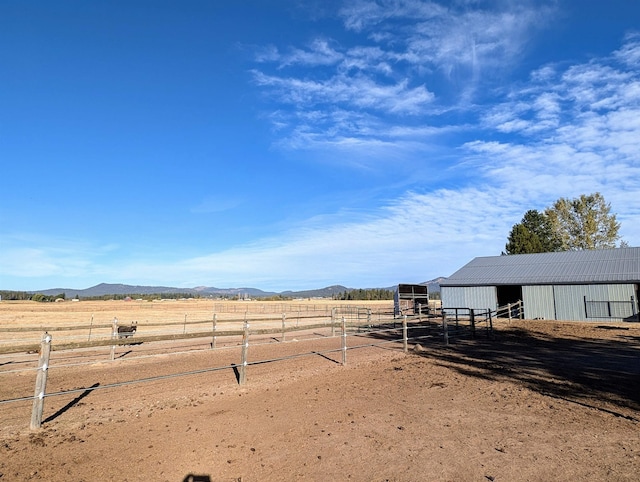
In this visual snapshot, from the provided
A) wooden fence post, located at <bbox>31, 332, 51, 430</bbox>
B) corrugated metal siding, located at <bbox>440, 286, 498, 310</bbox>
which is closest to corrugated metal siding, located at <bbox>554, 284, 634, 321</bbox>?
corrugated metal siding, located at <bbox>440, 286, 498, 310</bbox>

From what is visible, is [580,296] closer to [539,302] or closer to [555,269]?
[539,302]

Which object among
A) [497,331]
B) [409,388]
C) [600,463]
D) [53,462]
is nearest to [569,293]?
[497,331]

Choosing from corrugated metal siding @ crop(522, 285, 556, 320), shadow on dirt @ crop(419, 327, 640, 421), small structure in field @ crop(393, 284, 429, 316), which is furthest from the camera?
small structure in field @ crop(393, 284, 429, 316)

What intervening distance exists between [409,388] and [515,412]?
7.86ft

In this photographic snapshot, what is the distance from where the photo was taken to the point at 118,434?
5922 millimetres

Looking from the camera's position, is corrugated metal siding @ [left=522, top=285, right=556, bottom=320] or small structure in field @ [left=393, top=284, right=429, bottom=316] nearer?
corrugated metal siding @ [left=522, top=285, right=556, bottom=320]

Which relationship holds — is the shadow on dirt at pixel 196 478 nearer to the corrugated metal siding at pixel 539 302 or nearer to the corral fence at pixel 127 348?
the corral fence at pixel 127 348

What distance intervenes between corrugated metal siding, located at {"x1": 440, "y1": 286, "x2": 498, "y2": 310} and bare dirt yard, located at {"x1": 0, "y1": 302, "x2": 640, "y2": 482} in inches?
794

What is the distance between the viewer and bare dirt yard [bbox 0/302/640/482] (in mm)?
4672

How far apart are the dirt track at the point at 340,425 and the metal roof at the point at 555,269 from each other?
62.7ft

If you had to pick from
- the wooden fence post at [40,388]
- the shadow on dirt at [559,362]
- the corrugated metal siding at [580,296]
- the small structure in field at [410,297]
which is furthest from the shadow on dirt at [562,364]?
the small structure in field at [410,297]

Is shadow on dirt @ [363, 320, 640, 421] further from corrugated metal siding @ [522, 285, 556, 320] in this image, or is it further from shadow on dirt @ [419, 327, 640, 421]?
corrugated metal siding @ [522, 285, 556, 320]

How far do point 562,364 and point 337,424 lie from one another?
8782mm

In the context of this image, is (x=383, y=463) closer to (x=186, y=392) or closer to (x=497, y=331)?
(x=186, y=392)
